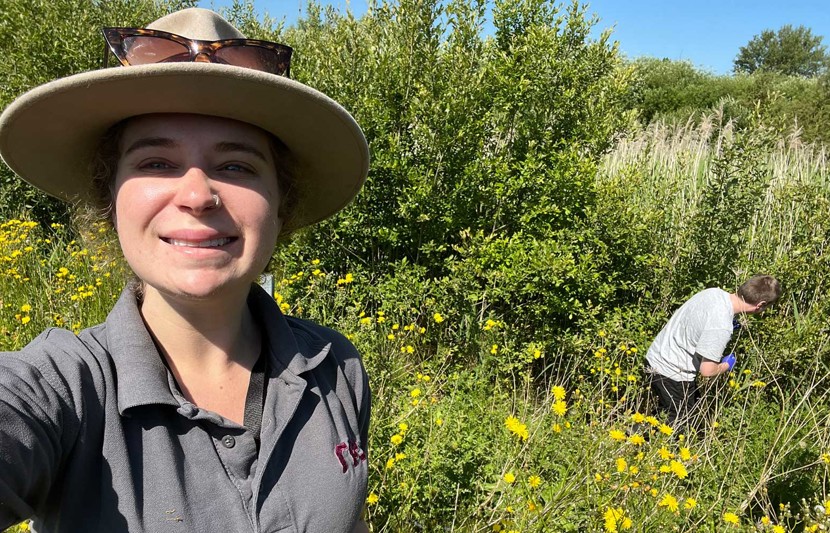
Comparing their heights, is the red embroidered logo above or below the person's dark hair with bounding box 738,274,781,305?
below

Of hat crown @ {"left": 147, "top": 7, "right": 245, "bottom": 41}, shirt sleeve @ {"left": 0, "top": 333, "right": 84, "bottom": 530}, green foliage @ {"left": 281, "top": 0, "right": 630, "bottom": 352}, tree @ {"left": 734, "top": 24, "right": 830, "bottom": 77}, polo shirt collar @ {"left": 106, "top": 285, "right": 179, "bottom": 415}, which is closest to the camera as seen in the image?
shirt sleeve @ {"left": 0, "top": 333, "right": 84, "bottom": 530}

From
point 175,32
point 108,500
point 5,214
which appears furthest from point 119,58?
point 5,214

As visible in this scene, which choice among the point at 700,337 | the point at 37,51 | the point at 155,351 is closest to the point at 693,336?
the point at 700,337

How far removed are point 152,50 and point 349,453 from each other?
3.08ft

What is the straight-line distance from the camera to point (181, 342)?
1.19 meters

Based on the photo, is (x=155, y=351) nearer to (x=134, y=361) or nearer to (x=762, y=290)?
(x=134, y=361)

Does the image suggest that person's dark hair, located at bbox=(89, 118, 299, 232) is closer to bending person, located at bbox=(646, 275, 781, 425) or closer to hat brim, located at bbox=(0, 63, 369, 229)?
hat brim, located at bbox=(0, 63, 369, 229)

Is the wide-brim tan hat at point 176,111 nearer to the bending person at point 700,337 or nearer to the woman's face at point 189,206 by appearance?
the woman's face at point 189,206

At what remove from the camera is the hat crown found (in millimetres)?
1218

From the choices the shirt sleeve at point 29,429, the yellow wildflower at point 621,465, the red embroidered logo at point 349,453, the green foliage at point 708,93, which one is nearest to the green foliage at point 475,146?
the yellow wildflower at point 621,465

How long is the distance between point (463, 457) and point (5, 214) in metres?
6.26

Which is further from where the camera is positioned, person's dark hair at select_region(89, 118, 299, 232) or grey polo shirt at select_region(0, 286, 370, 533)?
person's dark hair at select_region(89, 118, 299, 232)

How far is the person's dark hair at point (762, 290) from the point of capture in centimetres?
442

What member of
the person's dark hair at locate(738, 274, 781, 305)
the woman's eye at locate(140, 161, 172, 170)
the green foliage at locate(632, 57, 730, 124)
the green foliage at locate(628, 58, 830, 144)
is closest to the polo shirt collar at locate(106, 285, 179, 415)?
the woman's eye at locate(140, 161, 172, 170)
